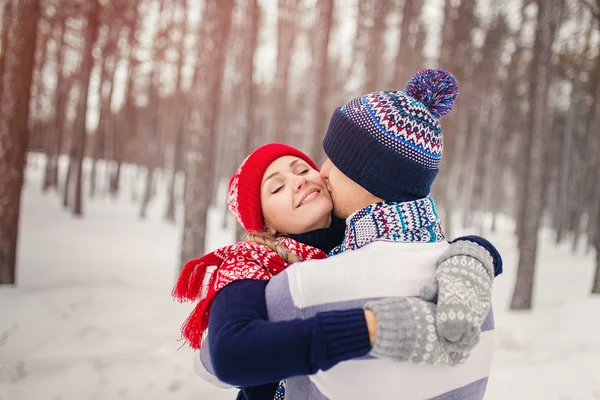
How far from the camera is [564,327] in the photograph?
6.36 m

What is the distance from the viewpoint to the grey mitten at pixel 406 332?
1.10 m

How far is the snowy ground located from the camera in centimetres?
412

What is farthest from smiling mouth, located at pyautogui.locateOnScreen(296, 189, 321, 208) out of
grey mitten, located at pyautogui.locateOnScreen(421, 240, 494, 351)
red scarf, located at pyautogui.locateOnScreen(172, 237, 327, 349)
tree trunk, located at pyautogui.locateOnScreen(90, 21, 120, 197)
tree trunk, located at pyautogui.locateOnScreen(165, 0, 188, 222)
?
tree trunk, located at pyautogui.locateOnScreen(90, 21, 120, 197)

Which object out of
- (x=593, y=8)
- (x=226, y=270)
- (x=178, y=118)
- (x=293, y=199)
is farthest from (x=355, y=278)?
(x=178, y=118)

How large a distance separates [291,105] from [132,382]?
28.4 metres

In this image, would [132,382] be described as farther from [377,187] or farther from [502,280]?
[502,280]

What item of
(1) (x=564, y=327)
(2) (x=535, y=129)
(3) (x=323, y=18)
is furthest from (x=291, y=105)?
(1) (x=564, y=327)

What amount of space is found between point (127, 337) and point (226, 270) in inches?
172

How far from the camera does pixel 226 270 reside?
141cm

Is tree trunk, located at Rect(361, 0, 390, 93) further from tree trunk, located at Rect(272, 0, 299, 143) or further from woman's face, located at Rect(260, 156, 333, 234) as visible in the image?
woman's face, located at Rect(260, 156, 333, 234)

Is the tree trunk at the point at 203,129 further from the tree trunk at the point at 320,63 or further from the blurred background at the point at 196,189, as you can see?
the tree trunk at the point at 320,63

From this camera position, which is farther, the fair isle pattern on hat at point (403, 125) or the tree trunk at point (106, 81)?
the tree trunk at point (106, 81)

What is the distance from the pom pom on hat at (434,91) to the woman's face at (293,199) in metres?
0.50

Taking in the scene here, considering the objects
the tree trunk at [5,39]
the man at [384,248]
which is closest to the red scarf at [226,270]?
the man at [384,248]
